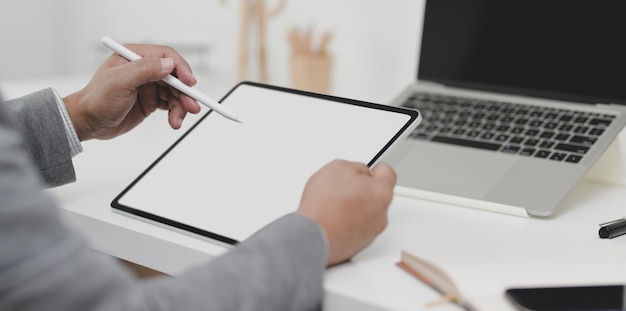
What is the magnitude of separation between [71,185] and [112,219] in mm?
157

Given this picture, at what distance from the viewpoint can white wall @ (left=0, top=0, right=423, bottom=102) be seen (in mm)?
1774

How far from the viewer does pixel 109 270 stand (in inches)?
18.9

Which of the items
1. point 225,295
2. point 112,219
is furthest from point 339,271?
point 112,219

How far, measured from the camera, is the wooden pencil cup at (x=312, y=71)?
5.89ft

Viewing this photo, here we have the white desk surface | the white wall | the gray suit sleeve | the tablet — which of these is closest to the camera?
the white desk surface

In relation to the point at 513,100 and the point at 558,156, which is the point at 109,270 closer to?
the point at 558,156

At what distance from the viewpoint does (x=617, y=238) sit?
780 mm

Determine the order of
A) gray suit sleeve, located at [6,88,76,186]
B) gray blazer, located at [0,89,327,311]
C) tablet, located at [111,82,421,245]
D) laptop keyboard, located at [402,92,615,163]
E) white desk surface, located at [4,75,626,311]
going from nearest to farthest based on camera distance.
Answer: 1. gray blazer, located at [0,89,327,311]
2. white desk surface, located at [4,75,626,311]
3. tablet, located at [111,82,421,245]
4. gray suit sleeve, located at [6,88,76,186]
5. laptop keyboard, located at [402,92,615,163]

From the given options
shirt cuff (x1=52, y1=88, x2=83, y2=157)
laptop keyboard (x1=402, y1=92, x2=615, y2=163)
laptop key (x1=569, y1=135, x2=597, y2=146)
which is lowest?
laptop keyboard (x1=402, y1=92, x2=615, y2=163)

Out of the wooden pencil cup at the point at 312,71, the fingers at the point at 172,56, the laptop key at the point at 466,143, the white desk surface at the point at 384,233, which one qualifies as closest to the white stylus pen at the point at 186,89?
the fingers at the point at 172,56

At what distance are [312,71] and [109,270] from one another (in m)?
1.35

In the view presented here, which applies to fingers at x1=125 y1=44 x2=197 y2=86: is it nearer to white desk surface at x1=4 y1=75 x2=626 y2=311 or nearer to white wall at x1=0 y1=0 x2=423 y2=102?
white desk surface at x1=4 y1=75 x2=626 y2=311

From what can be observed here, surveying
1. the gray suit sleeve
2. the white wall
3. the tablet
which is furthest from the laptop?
the white wall

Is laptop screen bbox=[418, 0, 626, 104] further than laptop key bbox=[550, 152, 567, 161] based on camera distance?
Yes
